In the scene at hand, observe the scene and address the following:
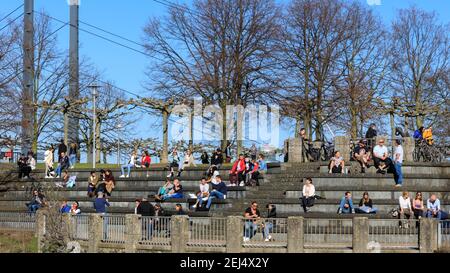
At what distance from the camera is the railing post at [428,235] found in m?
28.4

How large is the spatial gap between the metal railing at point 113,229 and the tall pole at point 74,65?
97.7ft

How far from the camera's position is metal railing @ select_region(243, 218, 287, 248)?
2944 centimetres

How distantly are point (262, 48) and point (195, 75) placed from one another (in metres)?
4.47

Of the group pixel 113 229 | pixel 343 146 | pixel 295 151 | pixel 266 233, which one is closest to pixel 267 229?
pixel 266 233

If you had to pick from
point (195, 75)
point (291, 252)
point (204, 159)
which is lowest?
point (291, 252)

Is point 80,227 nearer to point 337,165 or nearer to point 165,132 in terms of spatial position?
point 337,165

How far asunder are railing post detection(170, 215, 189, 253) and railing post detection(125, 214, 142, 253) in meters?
1.48

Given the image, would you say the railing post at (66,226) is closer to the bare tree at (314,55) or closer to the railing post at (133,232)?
the railing post at (133,232)
